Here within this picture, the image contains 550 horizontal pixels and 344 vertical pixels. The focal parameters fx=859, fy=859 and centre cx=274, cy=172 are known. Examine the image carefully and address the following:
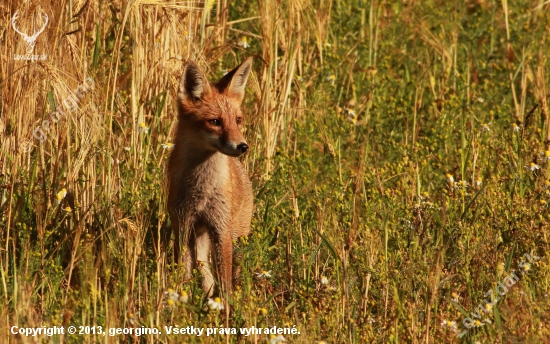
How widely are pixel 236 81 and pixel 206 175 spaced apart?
0.79 metres

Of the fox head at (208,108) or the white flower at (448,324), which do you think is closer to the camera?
the white flower at (448,324)

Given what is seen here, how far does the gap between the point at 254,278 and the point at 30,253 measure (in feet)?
5.01

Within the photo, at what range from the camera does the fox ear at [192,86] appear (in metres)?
6.39

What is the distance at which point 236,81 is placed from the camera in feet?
21.8

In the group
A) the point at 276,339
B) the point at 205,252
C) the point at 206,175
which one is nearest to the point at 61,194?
the point at 206,175

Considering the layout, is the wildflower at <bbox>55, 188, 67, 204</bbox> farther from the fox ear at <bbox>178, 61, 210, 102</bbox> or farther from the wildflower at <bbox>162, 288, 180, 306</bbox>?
the wildflower at <bbox>162, 288, 180, 306</bbox>

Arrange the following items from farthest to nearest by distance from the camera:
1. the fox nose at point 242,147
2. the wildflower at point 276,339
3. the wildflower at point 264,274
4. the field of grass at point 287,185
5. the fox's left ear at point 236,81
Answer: the fox's left ear at point 236,81 → the fox nose at point 242,147 → the wildflower at point 264,274 → the field of grass at point 287,185 → the wildflower at point 276,339

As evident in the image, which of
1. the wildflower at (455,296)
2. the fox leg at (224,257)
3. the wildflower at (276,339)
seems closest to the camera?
the wildflower at (276,339)

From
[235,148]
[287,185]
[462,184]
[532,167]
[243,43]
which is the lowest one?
[287,185]

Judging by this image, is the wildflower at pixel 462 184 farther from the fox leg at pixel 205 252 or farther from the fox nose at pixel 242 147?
the fox leg at pixel 205 252

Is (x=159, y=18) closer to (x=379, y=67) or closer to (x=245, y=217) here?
(x=245, y=217)

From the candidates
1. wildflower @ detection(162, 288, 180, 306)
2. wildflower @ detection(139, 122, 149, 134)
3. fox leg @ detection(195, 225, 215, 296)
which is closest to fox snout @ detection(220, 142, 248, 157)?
fox leg @ detection(195, 225, 215, 296)

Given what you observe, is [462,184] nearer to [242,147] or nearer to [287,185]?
[287,185]

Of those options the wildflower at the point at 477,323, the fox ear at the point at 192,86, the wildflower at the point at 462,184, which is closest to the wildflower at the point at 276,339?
the wildflower at the point at 477,323
